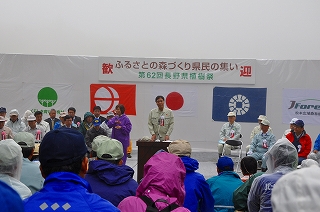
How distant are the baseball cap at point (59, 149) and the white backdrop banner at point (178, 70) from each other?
848cm

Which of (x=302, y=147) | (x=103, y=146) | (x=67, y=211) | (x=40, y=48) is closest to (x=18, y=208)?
(x=67, y=211)

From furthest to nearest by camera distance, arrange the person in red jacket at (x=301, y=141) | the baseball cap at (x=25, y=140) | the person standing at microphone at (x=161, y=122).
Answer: the person standing at microphone at (x=161, y=122)
the person in red jacket at (x=301, y=141)
the baseball cap at (x=25, y=140)

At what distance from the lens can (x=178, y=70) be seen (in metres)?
10.1

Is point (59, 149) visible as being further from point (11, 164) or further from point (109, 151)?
point (109, 151)

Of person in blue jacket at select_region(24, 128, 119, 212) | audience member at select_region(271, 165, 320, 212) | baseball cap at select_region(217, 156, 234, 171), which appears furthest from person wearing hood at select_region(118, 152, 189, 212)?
baseball cap at select_region(217, 156, 234, 171)

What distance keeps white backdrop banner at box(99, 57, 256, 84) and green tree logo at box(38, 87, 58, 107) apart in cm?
128

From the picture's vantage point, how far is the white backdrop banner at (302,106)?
9.90 meters

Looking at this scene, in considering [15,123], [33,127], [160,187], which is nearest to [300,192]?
[160,187]

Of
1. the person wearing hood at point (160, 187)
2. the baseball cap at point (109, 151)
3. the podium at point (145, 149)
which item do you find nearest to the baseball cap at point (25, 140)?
the baseball cap at point (109, 151)

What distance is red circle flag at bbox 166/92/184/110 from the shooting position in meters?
10.2

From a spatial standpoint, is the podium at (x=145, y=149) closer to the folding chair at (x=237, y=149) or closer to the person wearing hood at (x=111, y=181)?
the folding chair at (x=237, y=149)

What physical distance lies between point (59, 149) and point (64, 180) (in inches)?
5.4

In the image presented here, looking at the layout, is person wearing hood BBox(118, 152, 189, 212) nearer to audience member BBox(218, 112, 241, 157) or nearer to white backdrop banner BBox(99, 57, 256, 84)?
audience member BBox(218, 112, 241, 157)

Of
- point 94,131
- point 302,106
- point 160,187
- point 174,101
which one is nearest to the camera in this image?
point 160,187
